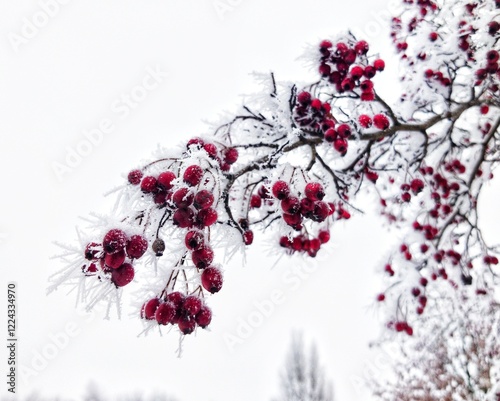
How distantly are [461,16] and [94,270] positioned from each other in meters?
3.77

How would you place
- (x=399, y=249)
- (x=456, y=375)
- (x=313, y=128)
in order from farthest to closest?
(x=456, y=375), (x=399, y=249), (x=313, y=128)

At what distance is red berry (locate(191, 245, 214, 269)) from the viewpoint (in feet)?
5.26

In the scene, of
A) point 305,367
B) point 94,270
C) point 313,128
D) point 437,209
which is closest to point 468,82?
point 437,209

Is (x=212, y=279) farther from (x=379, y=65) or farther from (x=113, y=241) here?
(x=379, y=65)

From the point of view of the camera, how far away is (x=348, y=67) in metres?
2.84

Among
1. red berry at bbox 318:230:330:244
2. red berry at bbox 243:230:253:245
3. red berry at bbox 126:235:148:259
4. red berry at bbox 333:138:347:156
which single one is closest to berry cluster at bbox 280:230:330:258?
red berry at bbox 318:230:330:244

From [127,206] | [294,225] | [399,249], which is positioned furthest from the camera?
[399,249]

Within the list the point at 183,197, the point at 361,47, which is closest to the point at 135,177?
the point at 183,197

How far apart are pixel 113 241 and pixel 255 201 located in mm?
1227

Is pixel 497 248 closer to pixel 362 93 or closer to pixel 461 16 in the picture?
pixel 461 16

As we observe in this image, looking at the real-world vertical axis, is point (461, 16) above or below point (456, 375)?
above

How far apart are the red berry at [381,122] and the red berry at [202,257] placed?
172cm

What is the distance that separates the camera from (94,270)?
1.54m

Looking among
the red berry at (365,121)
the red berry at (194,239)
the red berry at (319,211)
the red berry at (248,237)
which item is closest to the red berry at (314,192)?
the red berry at (319,211)
